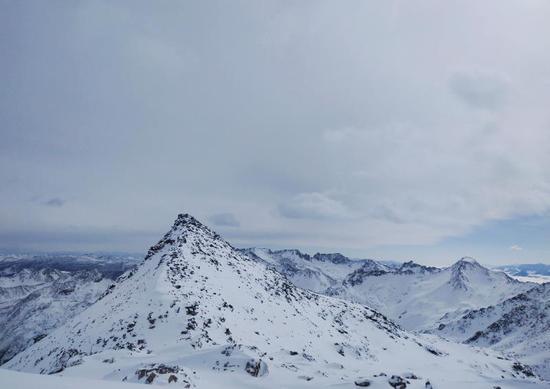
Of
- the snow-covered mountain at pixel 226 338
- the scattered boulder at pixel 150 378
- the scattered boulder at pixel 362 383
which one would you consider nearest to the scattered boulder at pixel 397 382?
the snow-covered mountain at pixel 226 338

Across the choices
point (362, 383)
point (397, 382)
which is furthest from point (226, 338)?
point (397, 382)

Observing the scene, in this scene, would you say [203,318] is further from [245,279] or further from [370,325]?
[370,325]

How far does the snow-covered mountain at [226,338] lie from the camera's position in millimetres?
29156

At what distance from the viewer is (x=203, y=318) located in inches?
1887

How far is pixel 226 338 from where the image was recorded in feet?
148

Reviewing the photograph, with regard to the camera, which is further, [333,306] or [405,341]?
[333,306]

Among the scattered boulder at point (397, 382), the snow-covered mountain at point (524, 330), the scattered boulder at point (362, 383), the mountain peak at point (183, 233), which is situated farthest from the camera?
the snow-covered mountain at point (524, 330)

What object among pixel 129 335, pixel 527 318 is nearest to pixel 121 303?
pixel 129 335

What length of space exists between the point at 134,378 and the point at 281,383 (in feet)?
35.0

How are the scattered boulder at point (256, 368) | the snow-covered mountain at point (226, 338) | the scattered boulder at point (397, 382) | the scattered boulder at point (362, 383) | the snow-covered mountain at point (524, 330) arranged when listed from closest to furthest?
1. the scattered boulder at point (362, 383)
2. the scattered boulder at point (397, 382)
3. the scattered boulder at point (256, 368)
4. the snow-covered mountain at point (226, 338)
5. the snow-covered mountain at point (524, 330)

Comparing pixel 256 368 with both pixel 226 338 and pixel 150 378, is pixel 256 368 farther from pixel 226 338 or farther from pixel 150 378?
pixel 226 338

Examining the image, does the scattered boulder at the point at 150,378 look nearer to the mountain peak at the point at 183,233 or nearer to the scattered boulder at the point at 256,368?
the scattered boulder at the point at 256,368

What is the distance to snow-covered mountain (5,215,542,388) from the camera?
29.2m

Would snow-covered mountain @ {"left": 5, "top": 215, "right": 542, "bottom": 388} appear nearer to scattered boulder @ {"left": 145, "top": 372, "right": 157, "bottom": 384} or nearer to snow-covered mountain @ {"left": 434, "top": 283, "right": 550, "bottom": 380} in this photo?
scattered boulder @ {"left": 145, "top": 372, "right": 157, "bottom": 384}
